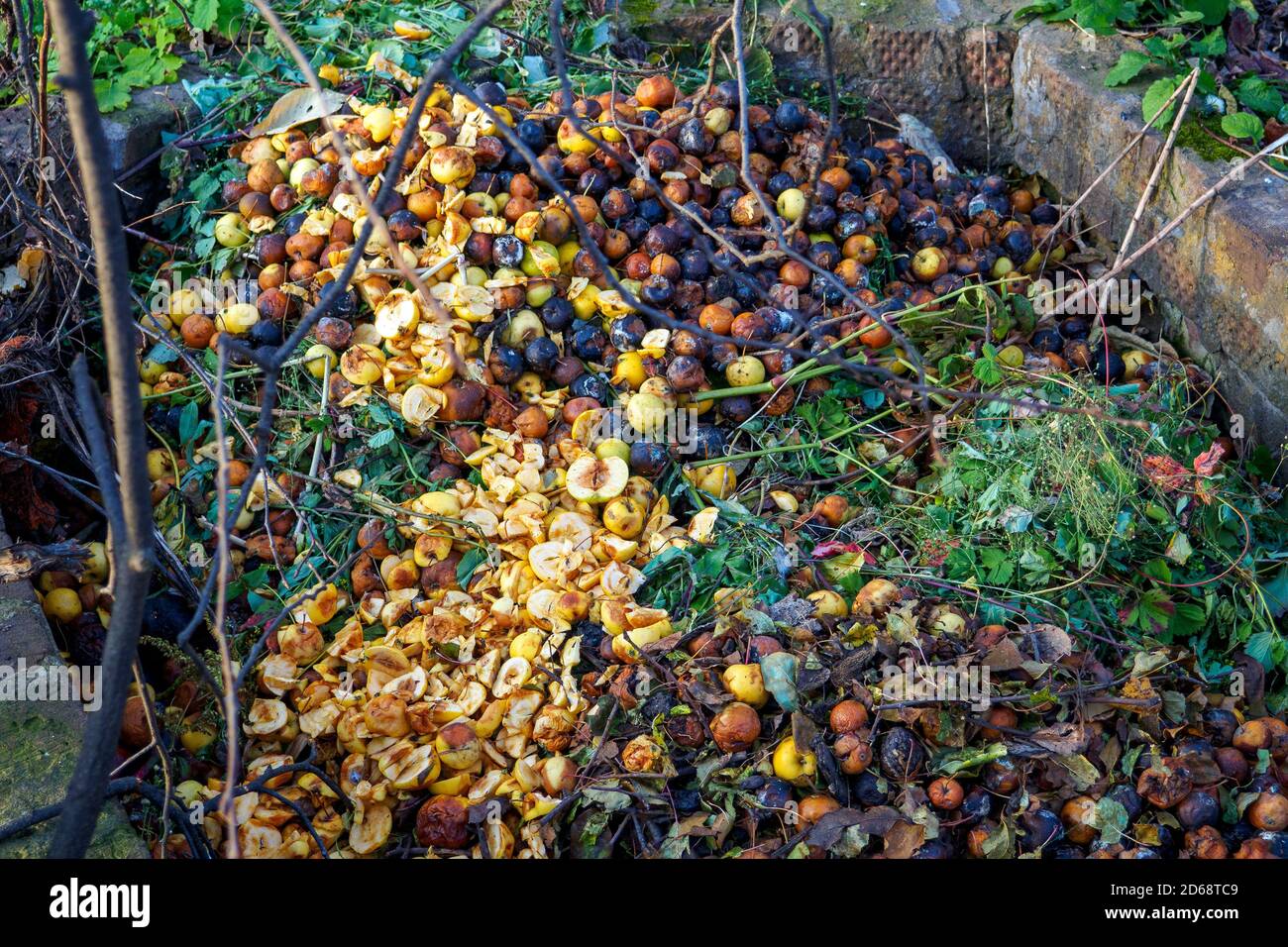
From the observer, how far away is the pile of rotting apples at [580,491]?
2863mm

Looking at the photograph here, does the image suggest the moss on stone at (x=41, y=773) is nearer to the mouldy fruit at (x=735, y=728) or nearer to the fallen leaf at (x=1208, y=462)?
the mouldy fruit at (x=735, y=728)

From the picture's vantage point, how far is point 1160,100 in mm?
4340

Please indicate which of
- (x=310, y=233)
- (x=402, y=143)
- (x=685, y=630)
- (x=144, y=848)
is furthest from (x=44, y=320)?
(x=402, y=143)

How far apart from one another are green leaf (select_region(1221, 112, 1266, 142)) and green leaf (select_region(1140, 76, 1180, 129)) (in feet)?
0.73

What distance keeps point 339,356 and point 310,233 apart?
562mm

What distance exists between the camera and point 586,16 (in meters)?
5.28

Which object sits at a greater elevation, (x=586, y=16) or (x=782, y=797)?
(x=586, y=16)

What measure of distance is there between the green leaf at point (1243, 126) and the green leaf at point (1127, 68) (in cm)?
49

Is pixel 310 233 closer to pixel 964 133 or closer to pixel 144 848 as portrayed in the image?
pixel 144 848

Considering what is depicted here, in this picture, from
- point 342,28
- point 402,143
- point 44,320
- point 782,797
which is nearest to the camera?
point 402,143

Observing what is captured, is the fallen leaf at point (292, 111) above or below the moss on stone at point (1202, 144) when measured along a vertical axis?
below

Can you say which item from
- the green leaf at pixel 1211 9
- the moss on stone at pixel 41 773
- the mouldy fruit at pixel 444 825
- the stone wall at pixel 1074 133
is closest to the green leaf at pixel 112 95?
the stone wall at pixel 1074 133

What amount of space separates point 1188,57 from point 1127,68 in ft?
1.17

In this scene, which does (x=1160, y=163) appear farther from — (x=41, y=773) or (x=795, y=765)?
(x=41, y=773)
